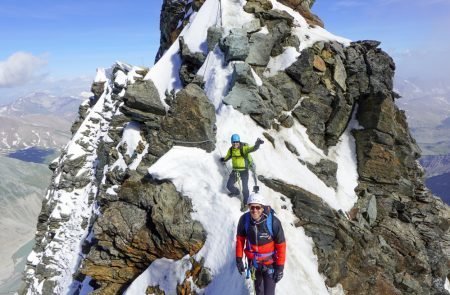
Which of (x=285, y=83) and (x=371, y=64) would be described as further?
(x=371, y=64)

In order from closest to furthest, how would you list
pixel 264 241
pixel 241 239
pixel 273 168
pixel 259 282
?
1. pixel 264 241
2. pixel 241 239
3. pixel 259 282
4. pixel 273 168

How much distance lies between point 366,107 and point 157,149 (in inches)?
680

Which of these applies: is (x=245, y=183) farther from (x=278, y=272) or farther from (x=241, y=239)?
(x=278, y=272)

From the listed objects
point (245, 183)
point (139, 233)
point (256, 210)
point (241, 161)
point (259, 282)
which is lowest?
point (139, 233)

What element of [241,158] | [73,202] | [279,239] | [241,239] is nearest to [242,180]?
[241,158]

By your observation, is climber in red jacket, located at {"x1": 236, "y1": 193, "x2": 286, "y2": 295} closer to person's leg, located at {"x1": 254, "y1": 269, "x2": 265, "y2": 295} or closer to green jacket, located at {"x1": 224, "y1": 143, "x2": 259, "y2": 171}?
person's leg, located at {"x1": 254, "y1": 269, "x2": 265, "y2": 295}

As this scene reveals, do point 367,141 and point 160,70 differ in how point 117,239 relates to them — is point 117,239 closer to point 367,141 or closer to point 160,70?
point 160,70

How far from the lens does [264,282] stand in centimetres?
1132

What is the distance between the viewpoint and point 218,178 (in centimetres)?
1952

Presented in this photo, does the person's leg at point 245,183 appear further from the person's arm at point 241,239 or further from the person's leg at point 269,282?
the person's leg at point 269,282

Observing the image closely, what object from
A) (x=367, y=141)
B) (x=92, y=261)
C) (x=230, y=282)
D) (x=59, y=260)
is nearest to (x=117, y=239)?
(x=92, y=261)

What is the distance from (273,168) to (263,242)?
10.6 metres

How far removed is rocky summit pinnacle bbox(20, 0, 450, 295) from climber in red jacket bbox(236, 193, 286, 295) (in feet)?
9.81

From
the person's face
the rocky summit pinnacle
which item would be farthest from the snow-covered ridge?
the person's face
